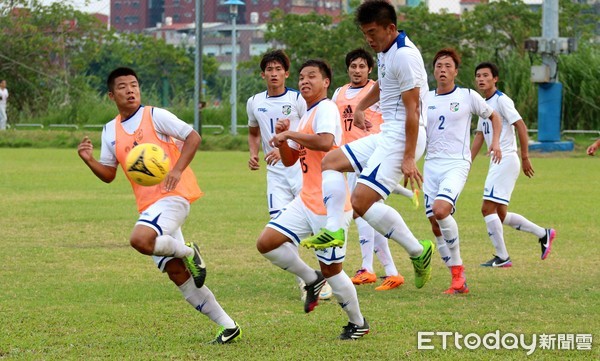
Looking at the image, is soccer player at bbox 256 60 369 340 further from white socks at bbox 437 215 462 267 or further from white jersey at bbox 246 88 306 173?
white jersey at bbox 246 88 306 173

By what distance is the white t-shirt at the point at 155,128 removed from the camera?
7520 mm

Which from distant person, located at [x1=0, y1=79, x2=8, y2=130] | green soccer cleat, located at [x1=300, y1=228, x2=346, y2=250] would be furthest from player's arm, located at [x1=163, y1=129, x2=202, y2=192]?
distant person, located at [x1=0, y1=79, x2=8, y2=130]

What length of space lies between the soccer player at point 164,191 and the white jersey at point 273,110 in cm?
250

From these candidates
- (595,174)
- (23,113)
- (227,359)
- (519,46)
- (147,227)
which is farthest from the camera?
(23,113)

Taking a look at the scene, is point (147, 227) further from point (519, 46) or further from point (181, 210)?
point (519, 46)

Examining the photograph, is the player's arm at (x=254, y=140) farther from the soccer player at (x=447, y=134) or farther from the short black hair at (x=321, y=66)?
the short black hair at (x=321, y=66)

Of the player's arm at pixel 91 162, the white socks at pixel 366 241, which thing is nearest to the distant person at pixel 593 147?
the white socks at pixel 366 241

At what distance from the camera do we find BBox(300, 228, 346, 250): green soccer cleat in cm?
686

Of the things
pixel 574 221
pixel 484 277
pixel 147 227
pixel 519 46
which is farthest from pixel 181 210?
pixel 519 46

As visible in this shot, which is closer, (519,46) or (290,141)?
(290,141)

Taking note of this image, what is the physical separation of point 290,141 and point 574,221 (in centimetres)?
753

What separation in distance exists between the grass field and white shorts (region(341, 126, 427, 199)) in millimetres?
965

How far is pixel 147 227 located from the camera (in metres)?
7.14

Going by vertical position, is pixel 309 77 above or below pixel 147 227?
above
